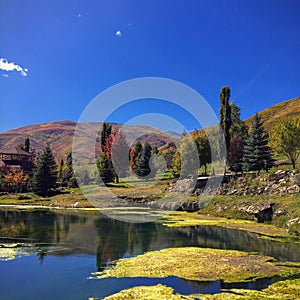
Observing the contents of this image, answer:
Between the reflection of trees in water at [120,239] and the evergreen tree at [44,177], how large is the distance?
38079 mm

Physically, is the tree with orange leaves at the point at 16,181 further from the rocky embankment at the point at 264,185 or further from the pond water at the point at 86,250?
the rocky embankment at the point at 264,185

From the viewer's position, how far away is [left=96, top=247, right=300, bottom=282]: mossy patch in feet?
53.7

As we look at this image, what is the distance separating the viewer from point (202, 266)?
1797 cm

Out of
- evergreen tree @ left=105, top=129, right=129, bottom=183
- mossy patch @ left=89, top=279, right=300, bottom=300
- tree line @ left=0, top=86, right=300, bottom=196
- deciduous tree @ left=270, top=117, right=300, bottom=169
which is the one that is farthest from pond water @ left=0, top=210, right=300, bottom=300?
evergreen tree @ left=105, top=129, right=129, bottom=183

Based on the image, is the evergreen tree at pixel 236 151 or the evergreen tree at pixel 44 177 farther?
the evergreen tree at pixel 44 177

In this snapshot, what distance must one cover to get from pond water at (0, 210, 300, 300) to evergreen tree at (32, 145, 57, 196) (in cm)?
3638

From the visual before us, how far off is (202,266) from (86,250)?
9486mm

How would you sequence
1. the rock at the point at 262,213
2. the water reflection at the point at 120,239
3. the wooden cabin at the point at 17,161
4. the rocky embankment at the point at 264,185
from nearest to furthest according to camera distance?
the water reflection at the point at 120,239
the rock at the point at 262,213
the rocky embankment at the point at 264,185
the wooden cabin at the point at 17,161

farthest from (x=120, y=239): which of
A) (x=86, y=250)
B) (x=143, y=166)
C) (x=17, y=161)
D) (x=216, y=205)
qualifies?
(x=17, y=161)

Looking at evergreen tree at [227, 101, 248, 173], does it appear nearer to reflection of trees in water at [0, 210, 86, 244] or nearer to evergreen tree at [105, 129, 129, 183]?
evergreen tree at [105, 129, 129, 183]

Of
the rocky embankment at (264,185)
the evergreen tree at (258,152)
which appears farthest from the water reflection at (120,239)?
the evergreen tree at (258,152)

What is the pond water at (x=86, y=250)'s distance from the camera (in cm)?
1464

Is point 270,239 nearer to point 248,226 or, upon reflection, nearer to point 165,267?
point 248,226

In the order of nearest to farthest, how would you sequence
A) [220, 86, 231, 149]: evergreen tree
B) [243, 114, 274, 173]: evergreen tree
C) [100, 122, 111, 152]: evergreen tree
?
1. [243, 114, 274, 173]: evergreen tree
2. [220, 86, 231, 149]: evergreen tree
3. [100, 122, 111, 152]: evergreen tree
